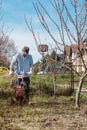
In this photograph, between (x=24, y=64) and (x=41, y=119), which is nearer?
(x=41, y=119)

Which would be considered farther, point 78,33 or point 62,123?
point 78,33

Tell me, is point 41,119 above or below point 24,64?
below

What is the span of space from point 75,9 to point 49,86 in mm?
6941

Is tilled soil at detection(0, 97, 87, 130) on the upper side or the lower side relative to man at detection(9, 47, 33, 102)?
lower

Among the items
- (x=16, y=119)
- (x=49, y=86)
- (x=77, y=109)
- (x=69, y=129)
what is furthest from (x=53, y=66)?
(x=69, y=129)

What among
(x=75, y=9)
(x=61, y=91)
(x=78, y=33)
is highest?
(x=75, y=9)

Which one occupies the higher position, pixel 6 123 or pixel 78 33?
pixel 78 33

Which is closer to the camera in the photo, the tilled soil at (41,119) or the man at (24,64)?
the tilled soil at (41,119)

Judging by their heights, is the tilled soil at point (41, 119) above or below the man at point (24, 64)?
below

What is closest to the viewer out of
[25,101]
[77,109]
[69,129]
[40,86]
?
[69,129]

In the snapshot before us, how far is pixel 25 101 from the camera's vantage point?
9805mm

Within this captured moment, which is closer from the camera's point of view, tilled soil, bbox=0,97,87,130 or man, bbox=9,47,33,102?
tilled soil, bbox=0,97,87,130

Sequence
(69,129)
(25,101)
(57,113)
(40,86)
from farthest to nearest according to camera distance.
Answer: (40,86)
(25,101)
(57,113)
(69,129)

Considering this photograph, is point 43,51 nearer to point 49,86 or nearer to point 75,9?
point 75,9
